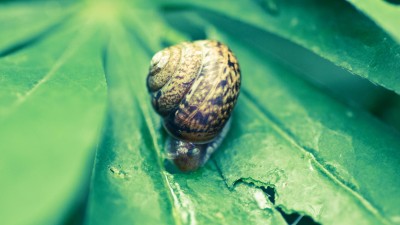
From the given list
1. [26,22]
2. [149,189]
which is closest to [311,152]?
[149,189]

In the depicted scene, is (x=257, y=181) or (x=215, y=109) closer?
(x=257, y=181)

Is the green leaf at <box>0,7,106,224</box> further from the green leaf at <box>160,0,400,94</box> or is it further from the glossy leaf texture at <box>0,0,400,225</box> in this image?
the green leaf at <box>160,0,400,94</box>

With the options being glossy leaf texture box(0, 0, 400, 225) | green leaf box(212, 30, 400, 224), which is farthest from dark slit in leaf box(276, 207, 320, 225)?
green leaf box(212, 30, 400, 224)

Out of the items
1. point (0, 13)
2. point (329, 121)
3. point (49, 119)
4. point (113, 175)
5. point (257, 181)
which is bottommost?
point (0, 13)

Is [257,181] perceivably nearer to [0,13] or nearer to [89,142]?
[89,142]

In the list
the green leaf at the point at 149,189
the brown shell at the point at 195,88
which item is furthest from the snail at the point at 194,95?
the green leaf at the point at 149,189

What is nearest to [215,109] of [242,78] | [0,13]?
[242,78]

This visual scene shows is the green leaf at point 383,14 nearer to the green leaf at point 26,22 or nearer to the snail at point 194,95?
the snail at point 194,95
